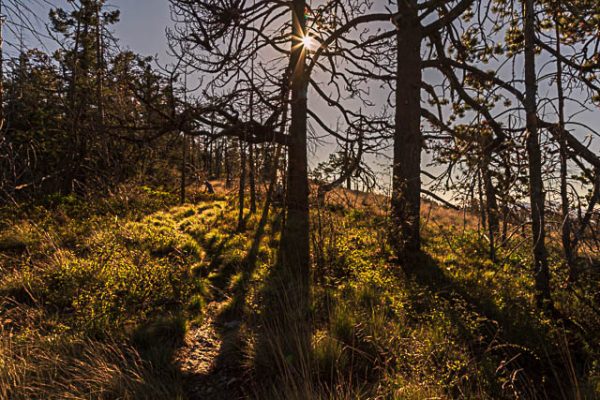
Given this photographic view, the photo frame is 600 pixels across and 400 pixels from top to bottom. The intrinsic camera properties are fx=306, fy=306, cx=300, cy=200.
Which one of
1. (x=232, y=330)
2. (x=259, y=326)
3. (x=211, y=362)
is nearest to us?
(x=211, y=362)

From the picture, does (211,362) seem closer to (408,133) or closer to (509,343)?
(509,343)

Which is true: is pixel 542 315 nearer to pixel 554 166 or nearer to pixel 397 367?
pixel 554 166

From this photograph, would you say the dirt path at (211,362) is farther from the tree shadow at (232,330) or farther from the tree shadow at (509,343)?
the tree shadow at (509,343)

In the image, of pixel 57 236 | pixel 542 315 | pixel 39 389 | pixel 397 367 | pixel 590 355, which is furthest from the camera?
pixel 57 236

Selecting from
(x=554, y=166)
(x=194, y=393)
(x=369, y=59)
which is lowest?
(x=194, y=393)

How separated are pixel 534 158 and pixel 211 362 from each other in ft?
15.9

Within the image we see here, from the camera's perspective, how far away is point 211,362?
136 inches

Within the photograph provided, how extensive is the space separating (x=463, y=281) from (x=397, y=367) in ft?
11.2

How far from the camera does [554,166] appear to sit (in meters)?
3.54

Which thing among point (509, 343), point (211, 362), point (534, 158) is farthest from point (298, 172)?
point (509, 343)

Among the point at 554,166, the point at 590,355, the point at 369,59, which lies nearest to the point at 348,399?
the point at 590,355

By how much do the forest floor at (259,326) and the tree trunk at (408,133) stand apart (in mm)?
659

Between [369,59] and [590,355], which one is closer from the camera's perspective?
[590,355]

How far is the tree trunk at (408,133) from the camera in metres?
6.56
